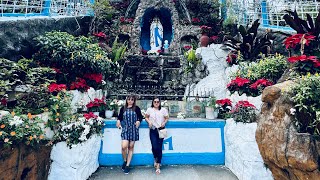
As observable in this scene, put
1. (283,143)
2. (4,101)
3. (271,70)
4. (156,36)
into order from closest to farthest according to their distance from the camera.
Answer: (283,143) < (4,101) < (271,70) < (156,36)

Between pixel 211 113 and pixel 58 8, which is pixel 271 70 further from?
pixel 58 8

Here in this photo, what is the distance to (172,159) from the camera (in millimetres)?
4797

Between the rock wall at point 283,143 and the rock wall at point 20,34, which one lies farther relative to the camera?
the rock wall at point 20,34

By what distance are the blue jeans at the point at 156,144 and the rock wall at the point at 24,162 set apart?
1.78 meters

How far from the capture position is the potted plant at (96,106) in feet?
17.0

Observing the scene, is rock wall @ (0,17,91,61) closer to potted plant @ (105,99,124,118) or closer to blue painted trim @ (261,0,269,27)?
potted plant @ (105,99,124,118)

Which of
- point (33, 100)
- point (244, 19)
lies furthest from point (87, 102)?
point (244, 19)

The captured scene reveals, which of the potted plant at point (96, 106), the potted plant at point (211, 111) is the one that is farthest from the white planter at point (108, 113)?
the potted plant at point (211, 111)

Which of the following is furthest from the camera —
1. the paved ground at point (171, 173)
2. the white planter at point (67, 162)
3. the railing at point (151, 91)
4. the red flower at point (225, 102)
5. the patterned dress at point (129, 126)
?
the railing at point (151, 91)

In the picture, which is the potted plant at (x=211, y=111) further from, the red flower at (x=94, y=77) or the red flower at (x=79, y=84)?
the red flower at (x=79, y=84)

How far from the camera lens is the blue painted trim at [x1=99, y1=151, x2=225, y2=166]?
473 centimetres

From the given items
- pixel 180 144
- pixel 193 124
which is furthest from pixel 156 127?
pixel 193 124

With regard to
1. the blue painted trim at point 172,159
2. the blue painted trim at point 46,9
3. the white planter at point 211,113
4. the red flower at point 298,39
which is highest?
→ the blue painted trim at point 46,9

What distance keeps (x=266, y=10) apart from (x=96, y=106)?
770 cm
